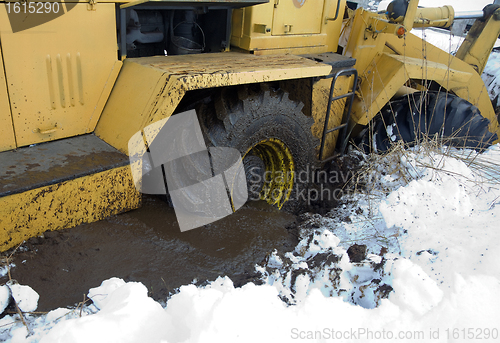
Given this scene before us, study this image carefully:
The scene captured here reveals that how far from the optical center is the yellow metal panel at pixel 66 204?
1895mm

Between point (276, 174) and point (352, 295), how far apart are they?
1.37 metres

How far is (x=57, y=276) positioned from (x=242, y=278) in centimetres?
95

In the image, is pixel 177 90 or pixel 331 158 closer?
pixel 177 90

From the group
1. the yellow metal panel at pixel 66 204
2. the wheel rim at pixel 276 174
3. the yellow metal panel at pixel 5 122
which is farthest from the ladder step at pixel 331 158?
the yellow metal panel at pixel 5 122

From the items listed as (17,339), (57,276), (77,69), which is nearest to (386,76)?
(77,69)

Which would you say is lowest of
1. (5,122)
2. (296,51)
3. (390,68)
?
(5,122)

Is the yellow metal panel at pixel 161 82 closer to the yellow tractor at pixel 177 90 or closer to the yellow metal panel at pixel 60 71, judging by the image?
the yellow tractor at pixel 177 90

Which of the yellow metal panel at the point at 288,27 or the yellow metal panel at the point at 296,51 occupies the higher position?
the yellow metal panel at the point at 288,27

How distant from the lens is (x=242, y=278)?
6.84ft

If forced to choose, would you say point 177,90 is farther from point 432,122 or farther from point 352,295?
point 432,122

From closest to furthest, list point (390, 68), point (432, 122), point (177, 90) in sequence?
point (177, 90) < point (390, 68) < point (432, 122)

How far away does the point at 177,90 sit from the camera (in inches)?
79.8

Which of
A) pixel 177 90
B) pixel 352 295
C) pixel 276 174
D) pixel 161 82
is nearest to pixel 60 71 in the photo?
pixel 161 82

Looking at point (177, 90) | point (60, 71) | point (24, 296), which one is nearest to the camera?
point (24, 296)
